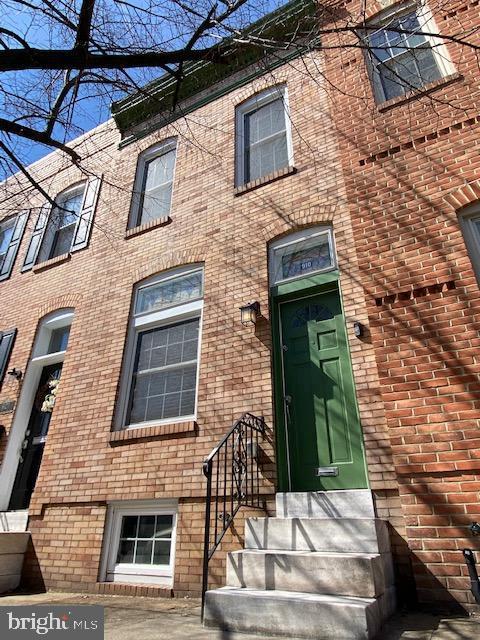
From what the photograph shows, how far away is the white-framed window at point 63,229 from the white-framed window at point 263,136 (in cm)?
379

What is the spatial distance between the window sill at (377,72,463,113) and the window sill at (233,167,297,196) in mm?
1336

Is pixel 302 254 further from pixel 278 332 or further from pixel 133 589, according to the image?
pixel 133 589

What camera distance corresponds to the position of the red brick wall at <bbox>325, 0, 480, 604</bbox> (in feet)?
10.5

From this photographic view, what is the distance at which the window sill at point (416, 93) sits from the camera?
15.9 feet

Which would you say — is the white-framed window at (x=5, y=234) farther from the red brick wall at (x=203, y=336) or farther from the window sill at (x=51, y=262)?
the red brick wall at (x=203, y=336)

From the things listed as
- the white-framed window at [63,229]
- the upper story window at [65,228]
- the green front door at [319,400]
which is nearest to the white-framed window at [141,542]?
the green front door at [319,400]

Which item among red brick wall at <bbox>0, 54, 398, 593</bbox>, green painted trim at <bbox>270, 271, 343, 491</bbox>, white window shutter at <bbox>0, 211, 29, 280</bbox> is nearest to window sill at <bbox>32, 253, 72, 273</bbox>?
red brick wall at <bbox>0, 54, 398, 593</bbox>

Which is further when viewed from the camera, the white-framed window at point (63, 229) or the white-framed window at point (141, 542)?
the white-framed window at point (63, 229)

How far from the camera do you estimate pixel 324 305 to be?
4.87 metres

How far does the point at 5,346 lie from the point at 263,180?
5486 mm

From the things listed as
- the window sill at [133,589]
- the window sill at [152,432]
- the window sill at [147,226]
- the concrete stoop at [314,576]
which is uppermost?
the window sill at [147,226]

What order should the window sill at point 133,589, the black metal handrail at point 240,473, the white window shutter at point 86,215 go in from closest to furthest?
the black metal handrail at point 240,473 → the window sill at point 133,589 → the white window shutter at point 86,215

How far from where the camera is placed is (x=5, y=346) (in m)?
7.57

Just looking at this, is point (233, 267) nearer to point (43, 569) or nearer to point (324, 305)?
point (324, 305)
